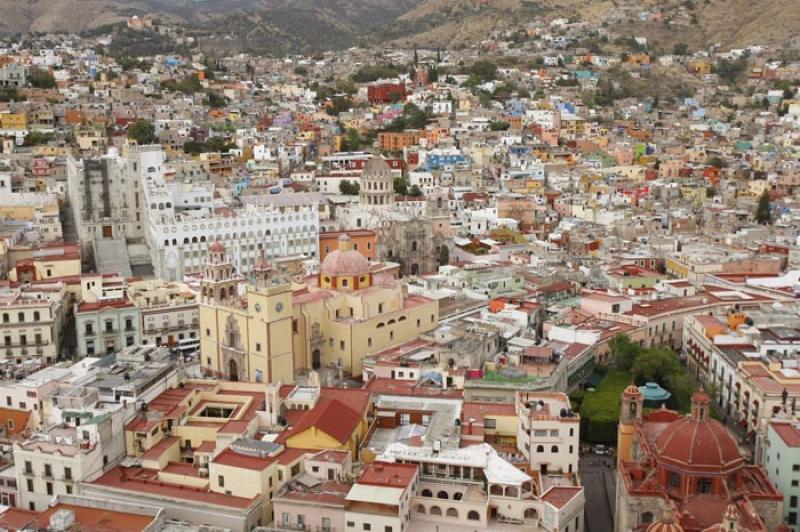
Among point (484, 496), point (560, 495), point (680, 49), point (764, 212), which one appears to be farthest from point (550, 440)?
point (680, 49)

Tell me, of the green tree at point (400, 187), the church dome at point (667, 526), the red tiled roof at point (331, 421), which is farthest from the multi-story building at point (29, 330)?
the green tree at point (400, 187)

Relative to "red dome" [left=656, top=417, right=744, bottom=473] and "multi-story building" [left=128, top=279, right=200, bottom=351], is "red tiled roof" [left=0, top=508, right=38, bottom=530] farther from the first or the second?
"red dome" [left=656, top=417, right=744, bottom=473]

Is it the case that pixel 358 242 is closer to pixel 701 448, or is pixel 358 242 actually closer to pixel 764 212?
pixel 764 212

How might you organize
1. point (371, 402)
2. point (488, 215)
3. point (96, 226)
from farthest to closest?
point (488, 215) → point (96, 226) → point (371, 402)

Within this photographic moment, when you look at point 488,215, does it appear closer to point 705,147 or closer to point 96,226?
point 96,226

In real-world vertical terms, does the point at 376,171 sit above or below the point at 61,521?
above

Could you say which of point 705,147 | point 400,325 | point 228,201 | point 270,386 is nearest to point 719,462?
point 270,386

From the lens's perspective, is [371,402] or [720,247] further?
[720,247]
